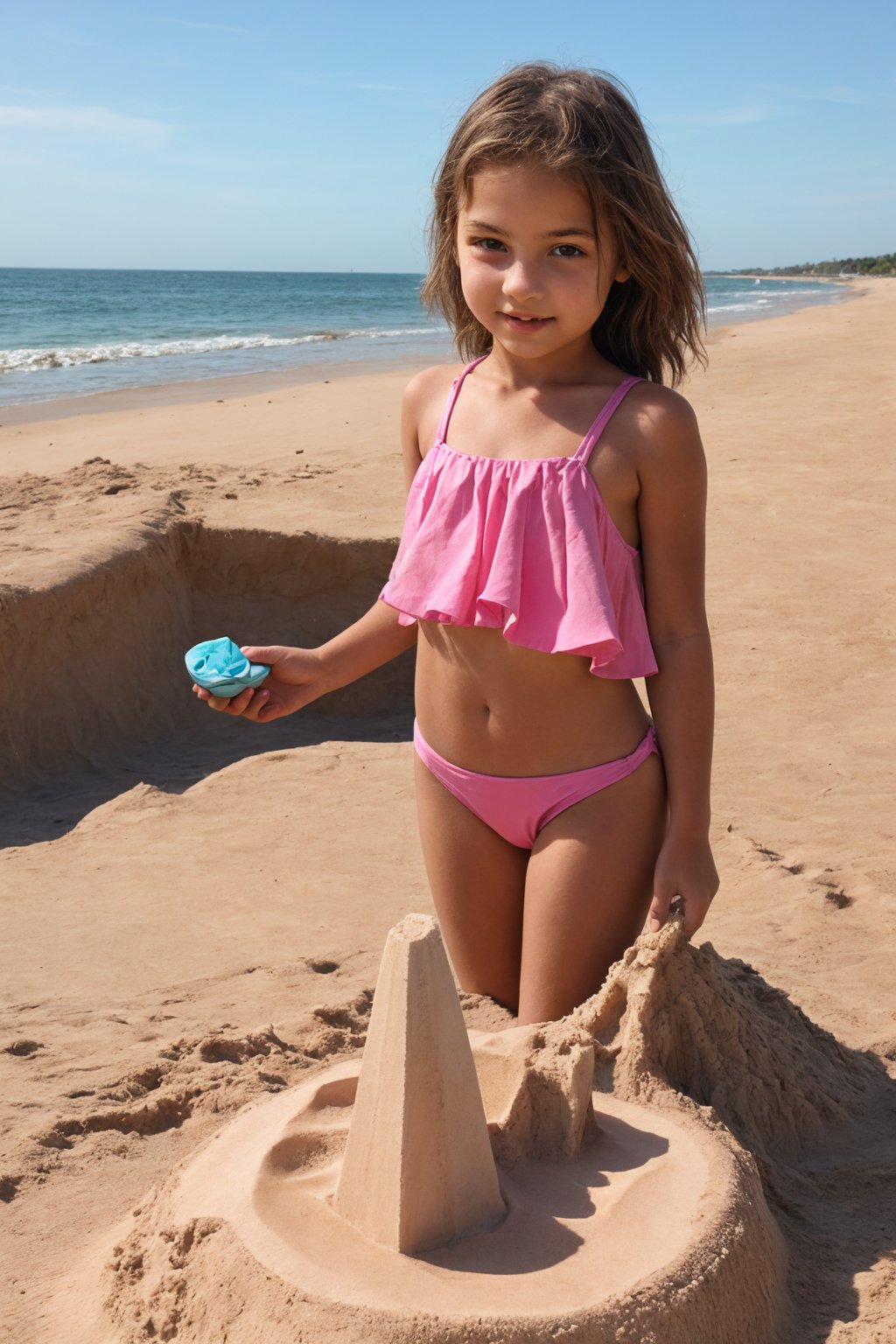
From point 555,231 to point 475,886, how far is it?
4.38ft

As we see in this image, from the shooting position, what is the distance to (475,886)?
8.70ft

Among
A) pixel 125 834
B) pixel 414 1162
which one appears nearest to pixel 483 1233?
pixel 414 1162

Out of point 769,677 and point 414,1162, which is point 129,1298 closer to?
point 414,1162

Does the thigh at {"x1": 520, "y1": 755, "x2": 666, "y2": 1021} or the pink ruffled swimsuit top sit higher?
the pink ruffled swimsuit top

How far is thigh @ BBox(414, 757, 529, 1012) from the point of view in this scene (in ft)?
8.62

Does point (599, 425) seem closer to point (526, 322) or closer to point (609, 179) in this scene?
point (526, 322)

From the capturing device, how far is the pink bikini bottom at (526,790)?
2439mm

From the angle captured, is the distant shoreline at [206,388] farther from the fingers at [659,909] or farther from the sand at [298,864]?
the fingers at [659,909]

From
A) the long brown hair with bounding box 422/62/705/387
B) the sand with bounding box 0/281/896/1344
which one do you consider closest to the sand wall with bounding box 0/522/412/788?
the sand with bounding box 0/281/896/1344

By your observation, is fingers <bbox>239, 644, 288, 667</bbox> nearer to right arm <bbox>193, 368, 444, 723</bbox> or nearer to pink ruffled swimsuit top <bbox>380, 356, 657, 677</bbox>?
right arm <bbox>193, 368, 444, 723</bbox>

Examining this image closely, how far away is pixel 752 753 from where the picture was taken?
4918 millimetres

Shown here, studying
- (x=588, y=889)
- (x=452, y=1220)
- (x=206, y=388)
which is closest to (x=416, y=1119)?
(x=452, y=1220)

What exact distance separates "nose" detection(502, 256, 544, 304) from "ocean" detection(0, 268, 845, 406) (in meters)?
7.26

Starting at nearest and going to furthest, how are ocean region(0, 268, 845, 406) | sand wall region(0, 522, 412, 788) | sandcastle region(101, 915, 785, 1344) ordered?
sandcastle region(101, 915, 785, 1344)
sand wall region(0, 522, 412, 788)
ocean region(0, 268, 845, 406)
